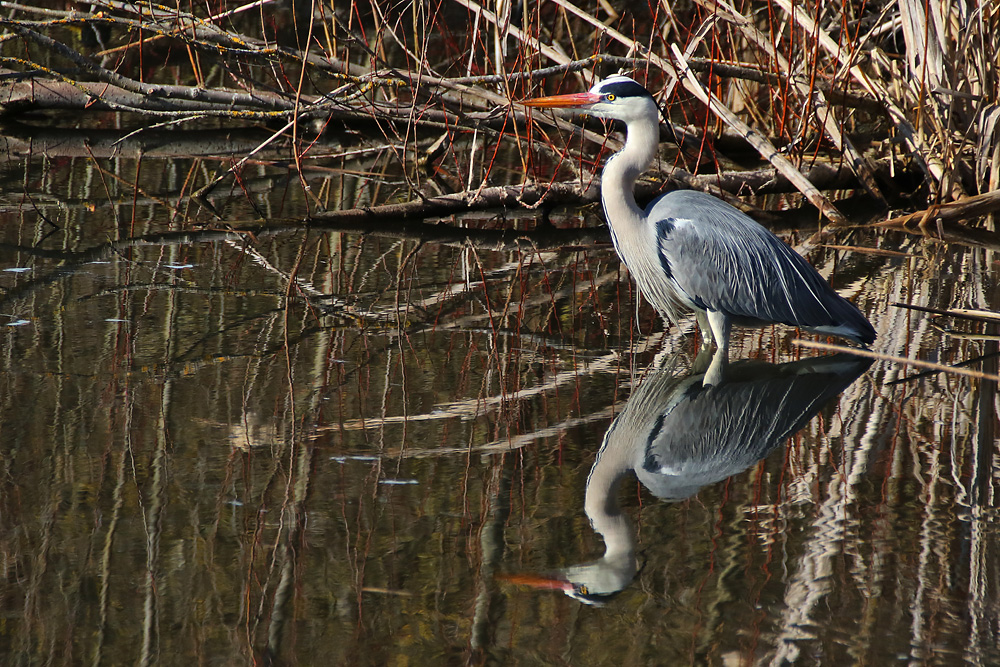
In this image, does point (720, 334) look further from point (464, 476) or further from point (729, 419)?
point (464, 476)

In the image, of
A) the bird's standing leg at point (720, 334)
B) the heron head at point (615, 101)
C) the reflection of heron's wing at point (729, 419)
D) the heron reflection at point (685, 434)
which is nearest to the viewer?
the heron reflection at point (685, 434)

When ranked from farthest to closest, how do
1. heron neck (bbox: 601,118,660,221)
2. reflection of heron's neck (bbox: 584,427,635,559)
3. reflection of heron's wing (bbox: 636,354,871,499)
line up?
heron neck (bbox: 601,118,660,221), reflection of heron's wing (bbox: 636,354,871,499), reflection of heron's neck (bbox: 584,427,635,559)

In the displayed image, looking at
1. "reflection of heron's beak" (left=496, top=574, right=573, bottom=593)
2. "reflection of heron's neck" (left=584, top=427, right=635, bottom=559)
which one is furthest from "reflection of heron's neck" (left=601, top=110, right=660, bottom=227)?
"reflection of heron's beak" (left=496, top=574, right=573, bottom=593)

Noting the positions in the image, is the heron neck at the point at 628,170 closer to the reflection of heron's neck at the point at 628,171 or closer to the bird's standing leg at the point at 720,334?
the reflection of heron's neck at the point at 628,171

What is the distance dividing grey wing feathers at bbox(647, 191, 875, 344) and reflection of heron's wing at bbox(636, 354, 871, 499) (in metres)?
0.23

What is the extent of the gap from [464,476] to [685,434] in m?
0.93

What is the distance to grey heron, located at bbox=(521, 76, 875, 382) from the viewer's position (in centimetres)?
507

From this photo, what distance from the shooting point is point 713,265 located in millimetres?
5070

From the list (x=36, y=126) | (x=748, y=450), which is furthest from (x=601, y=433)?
(x=36, y=126)

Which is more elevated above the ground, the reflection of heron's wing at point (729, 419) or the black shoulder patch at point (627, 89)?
the black shoulder patch at point (627, 89)

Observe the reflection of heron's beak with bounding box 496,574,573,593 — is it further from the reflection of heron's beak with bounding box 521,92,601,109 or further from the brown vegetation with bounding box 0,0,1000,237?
the brown vegetation with bounding box 0,0,1000,237

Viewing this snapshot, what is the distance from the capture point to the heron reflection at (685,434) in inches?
116

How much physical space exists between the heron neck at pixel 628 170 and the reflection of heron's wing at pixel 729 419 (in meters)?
0.93

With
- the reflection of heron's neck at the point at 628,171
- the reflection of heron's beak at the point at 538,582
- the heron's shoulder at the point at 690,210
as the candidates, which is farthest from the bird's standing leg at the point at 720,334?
the reflection of heron's beak at the point at 538,582
